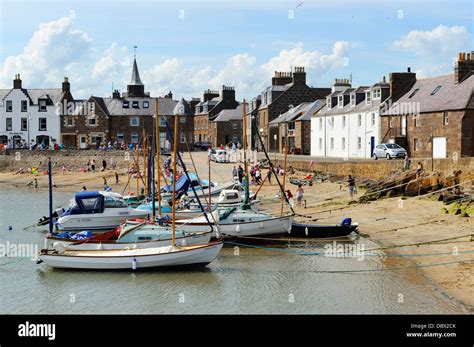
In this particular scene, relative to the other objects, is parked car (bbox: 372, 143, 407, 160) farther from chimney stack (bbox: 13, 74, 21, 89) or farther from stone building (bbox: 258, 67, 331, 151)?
chimney stack (bbox: 13, 74, 21, 89)

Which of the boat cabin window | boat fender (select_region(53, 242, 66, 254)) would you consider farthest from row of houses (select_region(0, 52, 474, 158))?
boat fender (select_region(53, 242, 66, 254))

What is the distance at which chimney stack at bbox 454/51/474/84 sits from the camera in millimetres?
47609

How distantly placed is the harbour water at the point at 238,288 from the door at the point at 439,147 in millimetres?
23668

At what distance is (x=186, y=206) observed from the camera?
3553 cm

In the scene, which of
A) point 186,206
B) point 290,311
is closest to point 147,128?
point 186,206

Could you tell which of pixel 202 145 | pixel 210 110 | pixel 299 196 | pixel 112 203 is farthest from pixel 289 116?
pixel 112 203

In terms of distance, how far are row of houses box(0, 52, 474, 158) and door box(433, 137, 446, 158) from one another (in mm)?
79

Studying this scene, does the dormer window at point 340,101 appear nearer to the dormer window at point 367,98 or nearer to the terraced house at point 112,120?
the dormer window at point 367,98

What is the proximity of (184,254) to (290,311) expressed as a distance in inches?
246

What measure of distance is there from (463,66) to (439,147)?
20.8ft

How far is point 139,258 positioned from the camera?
24547mm

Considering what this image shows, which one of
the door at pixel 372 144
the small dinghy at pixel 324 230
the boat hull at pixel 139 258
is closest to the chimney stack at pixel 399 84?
the door at pixel 372 144

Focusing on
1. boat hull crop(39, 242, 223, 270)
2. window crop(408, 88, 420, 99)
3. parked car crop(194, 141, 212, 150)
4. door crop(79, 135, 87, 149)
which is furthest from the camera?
parked car crop(194, 141, 212, 150)

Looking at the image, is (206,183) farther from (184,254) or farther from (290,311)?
(290,311)
